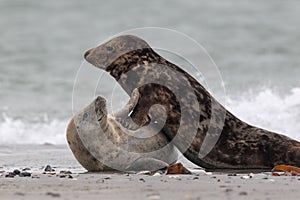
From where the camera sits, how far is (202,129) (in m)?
6.96

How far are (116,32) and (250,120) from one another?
8642mm

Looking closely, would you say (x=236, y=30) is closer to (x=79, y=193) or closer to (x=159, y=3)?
(x=159, y=3)

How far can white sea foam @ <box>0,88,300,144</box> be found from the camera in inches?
485

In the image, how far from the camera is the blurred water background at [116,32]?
46.9ft

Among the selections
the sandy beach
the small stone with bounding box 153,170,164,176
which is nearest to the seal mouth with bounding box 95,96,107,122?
the small stone with bounding box 153,170,164,176

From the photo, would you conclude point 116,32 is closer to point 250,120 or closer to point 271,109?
point 271,109

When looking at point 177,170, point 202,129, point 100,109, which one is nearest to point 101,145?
point 100,109

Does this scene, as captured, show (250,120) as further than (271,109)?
No

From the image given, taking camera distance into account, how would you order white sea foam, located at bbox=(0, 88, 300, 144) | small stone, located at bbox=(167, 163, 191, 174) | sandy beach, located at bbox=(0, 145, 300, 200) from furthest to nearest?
1. white sea foam, located at bbox=(0, 88, 300, 144)
2. small stone, located at bbox=(167, 163, 191, 174)
3. sandy beach, located at bbox=(0, 145, 300, 200)

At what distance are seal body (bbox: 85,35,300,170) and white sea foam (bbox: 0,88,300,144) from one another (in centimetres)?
437

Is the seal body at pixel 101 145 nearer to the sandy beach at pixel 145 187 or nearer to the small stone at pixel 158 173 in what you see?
the small stone at pixel 158 173

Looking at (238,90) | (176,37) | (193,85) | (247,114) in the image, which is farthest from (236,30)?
(193,85)

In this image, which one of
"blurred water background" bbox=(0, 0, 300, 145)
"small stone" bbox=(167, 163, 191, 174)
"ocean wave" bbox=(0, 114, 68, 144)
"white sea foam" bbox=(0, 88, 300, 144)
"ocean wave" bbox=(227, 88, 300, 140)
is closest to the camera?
"small stone" bbox=(167, 163, 191, 174)

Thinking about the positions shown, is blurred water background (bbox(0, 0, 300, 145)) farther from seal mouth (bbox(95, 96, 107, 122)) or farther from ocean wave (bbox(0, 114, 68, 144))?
seal mouth (bbox(95, 96, 107, 122))
